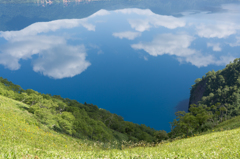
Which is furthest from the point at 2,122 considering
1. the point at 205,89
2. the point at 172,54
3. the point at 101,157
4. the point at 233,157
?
the point at 172,54

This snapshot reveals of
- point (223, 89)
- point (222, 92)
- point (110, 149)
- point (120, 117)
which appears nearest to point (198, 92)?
point (223, 89)

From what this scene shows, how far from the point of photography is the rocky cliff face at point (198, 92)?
108938 millimetres

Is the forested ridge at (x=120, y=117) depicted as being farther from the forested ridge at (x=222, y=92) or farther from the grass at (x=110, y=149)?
the grass at (x=110, y=149)

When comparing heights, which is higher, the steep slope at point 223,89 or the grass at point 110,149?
the steep slope at point 223,89

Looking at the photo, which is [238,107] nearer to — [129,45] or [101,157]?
[101,157]

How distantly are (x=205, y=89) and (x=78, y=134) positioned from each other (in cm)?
9954

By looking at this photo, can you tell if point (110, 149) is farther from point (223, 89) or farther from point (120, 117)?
point (223, 89)

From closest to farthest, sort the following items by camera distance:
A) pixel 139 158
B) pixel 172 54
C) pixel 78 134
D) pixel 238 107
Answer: pixel 139 158 < pixel 78 134 < pixel 238 107 < pixel 172 54

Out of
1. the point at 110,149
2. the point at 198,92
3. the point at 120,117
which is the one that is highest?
the point at 198,92

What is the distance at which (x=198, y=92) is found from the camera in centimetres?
11031

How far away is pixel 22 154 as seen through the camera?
6.77m

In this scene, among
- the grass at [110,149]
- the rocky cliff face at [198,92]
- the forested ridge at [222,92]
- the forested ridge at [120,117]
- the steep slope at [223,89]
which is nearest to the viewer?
the grass at [110,149]

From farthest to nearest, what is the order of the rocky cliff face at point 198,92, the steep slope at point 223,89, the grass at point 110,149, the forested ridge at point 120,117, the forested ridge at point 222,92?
1. the rocky cliff face at point 198,92
2. the steep slope at point 223,89
3. the forested ridge at point 222,92
4. the forested ridge at point 120,117
5. the grass at point 110,149

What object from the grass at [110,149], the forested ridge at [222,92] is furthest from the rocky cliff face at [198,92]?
the grass at [110,149]
